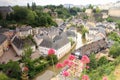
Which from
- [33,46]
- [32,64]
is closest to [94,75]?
[32,64]

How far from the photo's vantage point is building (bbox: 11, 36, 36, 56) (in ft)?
41.7

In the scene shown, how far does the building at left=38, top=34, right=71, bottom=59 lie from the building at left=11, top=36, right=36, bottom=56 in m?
0.65

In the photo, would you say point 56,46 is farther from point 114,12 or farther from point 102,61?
point 114,12

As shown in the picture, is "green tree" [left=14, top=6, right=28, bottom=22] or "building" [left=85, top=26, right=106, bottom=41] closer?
"building" [left=85, top=26, right=106, bottom=41]

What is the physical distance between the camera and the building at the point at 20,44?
41.7 ft

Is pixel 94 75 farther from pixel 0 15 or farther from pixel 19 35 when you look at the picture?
pixel 0 15

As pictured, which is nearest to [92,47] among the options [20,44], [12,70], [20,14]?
[20,44]

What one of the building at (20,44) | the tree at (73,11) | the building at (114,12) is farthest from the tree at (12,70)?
the tree at (73,11)

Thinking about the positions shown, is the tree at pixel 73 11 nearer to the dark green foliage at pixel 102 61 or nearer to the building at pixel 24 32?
the building at pixel 24 32

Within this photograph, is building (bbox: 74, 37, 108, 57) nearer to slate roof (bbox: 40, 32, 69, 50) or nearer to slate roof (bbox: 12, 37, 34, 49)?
slate roof (bbox: 40, 32, 69, 50)

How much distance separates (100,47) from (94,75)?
4.69 meters

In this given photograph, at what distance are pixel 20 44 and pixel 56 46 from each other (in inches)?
86.5

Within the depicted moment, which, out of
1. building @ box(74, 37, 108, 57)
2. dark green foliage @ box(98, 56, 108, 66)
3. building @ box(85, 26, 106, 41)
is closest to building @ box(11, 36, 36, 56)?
building @ box(74, 37, 108, 57)

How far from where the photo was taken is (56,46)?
12.9m
